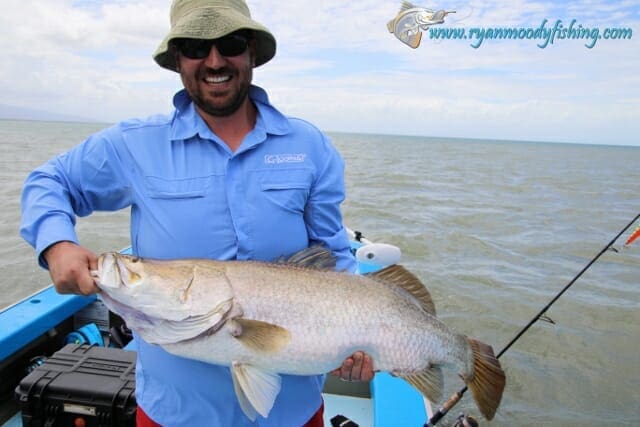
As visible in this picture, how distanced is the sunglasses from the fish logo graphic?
42.7ft

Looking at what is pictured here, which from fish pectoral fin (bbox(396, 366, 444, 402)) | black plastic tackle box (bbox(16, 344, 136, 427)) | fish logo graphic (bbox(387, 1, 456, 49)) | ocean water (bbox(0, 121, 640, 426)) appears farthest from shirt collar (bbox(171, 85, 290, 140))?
fish logo graphic (bbox(387, 1, 456, 49))

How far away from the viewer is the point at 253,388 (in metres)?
2.03

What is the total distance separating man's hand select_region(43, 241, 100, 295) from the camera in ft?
6.02

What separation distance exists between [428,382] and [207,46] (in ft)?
6.00

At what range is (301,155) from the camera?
7.57 ft

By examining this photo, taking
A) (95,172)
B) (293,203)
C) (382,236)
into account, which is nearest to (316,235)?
(293,203)

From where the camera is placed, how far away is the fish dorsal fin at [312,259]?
7.34ft

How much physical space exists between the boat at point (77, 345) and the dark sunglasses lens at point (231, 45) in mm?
2410

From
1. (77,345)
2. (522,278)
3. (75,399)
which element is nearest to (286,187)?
(75,399)

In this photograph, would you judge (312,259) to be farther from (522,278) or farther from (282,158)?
(522,278)

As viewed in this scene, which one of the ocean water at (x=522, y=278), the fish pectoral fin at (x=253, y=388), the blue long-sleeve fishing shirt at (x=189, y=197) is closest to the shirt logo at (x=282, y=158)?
the blue long-sleeve fishing shirt at (x=189, y=197)

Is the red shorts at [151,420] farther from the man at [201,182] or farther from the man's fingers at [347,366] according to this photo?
the man's fingers at [347,366]

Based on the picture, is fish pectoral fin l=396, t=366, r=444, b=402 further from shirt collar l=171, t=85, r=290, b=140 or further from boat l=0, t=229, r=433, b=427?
shirt collar l=171, t=85, r=290, b=140

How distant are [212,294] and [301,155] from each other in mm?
755
